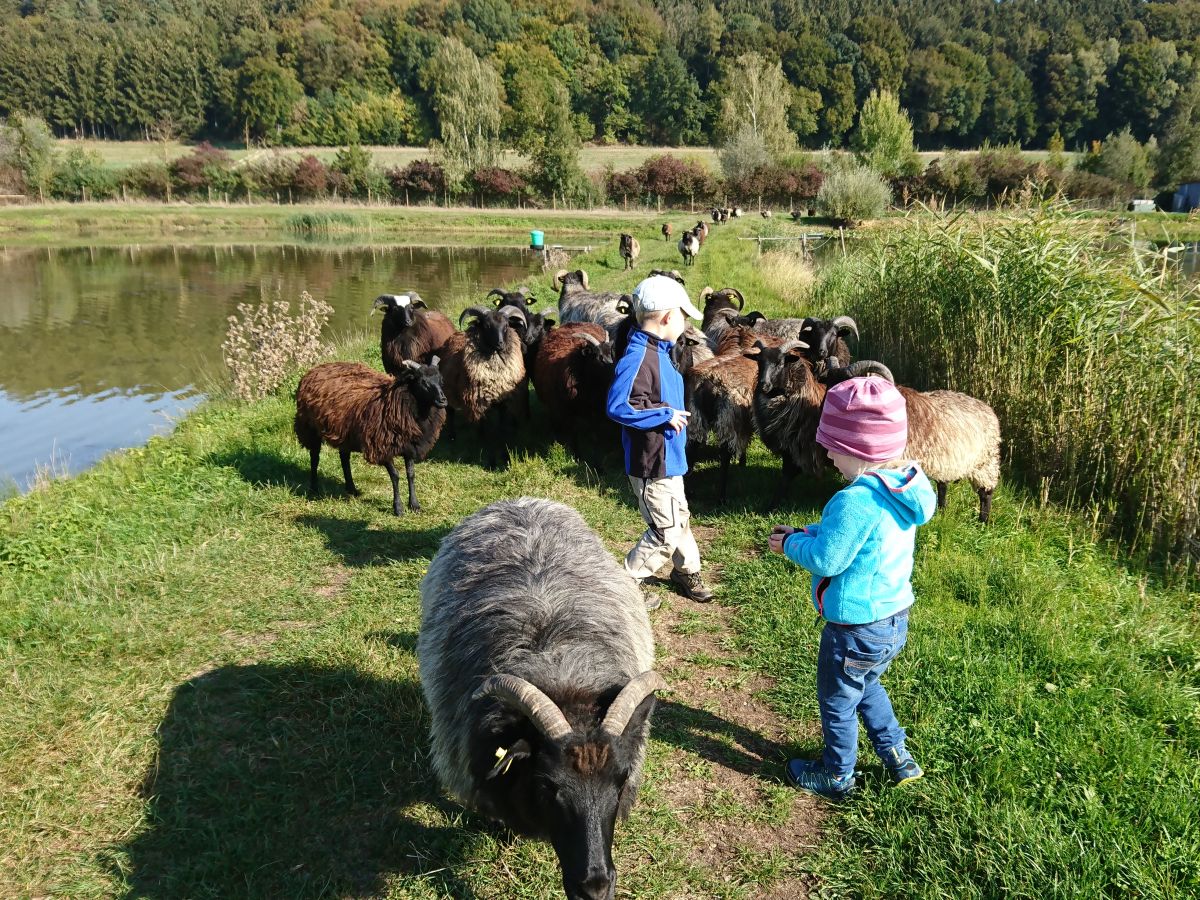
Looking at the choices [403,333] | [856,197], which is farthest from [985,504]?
[856,197]

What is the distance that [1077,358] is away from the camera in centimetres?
680

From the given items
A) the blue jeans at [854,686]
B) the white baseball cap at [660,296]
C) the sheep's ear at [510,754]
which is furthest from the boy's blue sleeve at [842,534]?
the white baseball cap at [660,296]

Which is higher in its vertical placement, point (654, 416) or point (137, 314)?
point (654, 416)

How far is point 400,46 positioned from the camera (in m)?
112

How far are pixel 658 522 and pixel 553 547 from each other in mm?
1240

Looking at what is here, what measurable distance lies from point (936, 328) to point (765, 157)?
54044 millimetres

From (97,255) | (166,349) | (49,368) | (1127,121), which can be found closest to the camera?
(49,368)

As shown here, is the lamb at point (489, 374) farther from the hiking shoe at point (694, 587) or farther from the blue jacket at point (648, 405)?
the blue jacket at point (648, 405)

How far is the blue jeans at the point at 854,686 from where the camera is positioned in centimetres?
302

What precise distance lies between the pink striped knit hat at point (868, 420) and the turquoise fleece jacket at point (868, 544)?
0.36ft

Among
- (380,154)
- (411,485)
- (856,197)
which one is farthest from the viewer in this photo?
(380,154)

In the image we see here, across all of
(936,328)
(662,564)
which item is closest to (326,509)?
(662,564)

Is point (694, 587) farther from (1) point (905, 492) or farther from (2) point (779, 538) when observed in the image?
(1) point (905, 492)

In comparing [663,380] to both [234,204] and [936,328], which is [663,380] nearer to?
[936,328]
